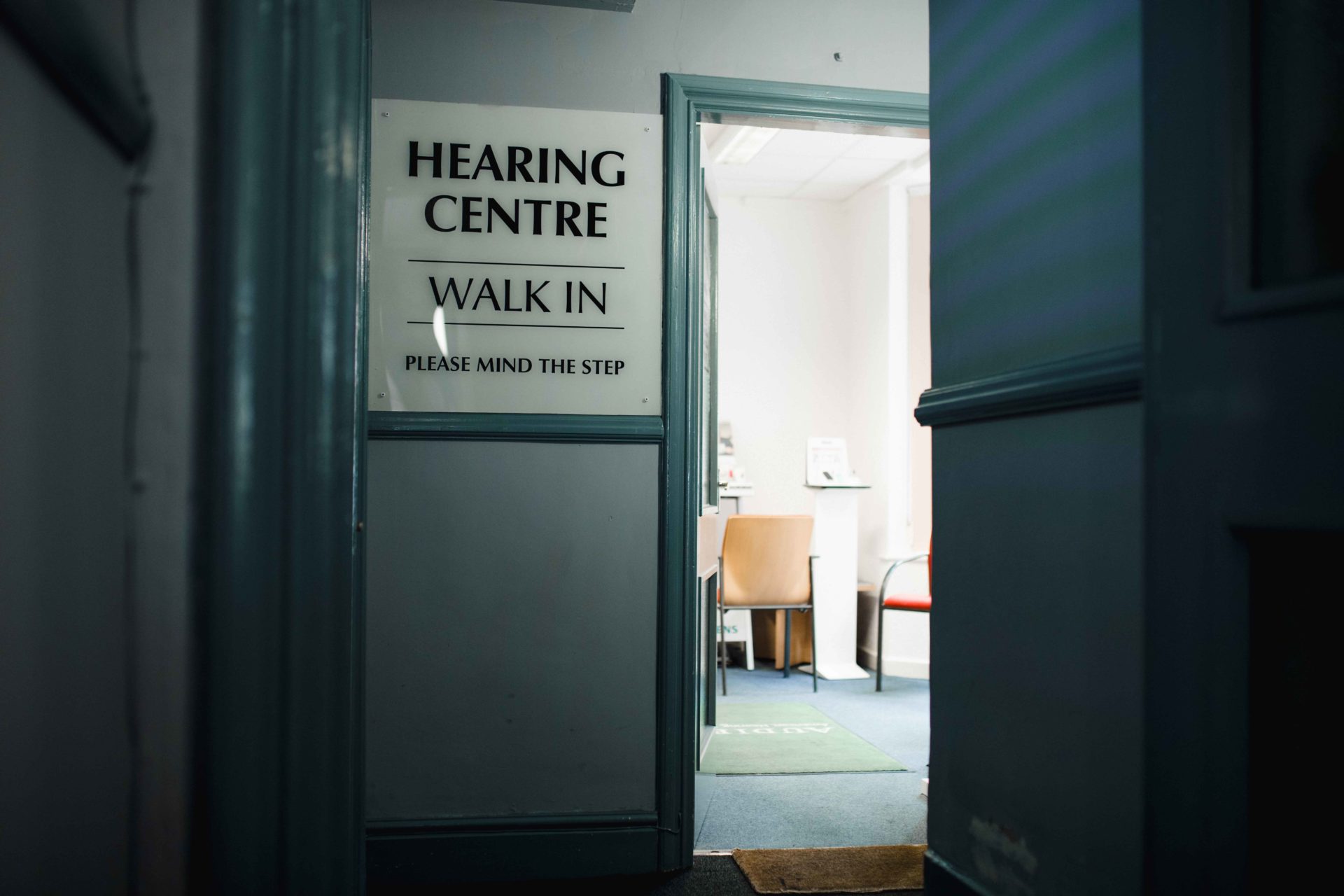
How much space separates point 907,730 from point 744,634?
5.36 feet

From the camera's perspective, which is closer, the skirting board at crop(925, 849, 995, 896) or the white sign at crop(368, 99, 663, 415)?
the skirting board at crop(925, 849, 995, 896)

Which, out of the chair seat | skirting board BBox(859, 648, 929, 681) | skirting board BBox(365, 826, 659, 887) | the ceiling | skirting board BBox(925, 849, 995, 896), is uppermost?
the ceiling

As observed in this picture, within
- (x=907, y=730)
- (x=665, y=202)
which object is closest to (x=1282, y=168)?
(x=665, y=202)

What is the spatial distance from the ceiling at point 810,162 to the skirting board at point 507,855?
3468 millimetres

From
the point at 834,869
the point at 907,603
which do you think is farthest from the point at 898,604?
the point at 834,869

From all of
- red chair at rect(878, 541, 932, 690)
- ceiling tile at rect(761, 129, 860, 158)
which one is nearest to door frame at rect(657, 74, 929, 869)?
red chair at rect(878, 541, 932, 690)

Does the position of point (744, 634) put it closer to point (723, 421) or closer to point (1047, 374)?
point (723, 421)

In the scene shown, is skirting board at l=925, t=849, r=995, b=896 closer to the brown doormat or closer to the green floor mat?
the brown doormat

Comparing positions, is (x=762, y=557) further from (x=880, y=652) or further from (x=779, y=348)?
(x=779, y=348)

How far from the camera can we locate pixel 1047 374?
4.55ft

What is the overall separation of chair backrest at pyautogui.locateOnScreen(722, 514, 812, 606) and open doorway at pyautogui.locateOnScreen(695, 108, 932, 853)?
1cm

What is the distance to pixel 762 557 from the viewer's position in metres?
4.75

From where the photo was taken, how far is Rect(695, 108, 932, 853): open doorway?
411 centimetres

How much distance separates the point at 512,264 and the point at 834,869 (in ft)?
5.55
